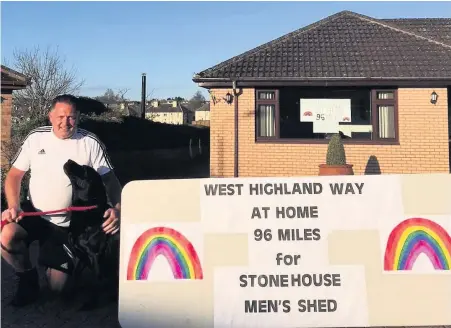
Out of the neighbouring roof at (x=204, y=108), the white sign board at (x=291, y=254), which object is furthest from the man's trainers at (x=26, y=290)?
the neighbouring roof at (x=204, y=108)

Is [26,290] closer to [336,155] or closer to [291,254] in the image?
[291,254]

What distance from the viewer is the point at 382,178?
3.15 metres

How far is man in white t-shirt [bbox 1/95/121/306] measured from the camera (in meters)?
3.83

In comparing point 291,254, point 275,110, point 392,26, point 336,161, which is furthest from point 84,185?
point 392,26

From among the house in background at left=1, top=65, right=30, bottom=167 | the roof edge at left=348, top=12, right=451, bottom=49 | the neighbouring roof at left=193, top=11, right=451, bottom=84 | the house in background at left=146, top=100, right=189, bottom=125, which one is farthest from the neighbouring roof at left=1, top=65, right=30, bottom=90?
the house in background at left=146, top=100, right=189, bottom=125

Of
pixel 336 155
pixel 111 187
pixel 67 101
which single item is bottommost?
pixel 111 187

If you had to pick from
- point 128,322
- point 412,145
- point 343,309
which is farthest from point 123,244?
point 412,145

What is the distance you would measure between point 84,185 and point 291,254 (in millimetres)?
1915

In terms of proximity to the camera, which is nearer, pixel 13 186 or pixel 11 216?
pixel 11 216

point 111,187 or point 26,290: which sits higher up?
point 111,187

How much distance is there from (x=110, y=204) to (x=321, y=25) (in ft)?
34.7

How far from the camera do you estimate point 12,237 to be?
368 cm

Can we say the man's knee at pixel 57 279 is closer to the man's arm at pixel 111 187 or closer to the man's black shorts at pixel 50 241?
the man's black shorts at pixel 50 241

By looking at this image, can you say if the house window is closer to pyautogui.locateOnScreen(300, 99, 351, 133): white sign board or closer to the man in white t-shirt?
pyautogui.locateOnScreen(300, 99, 351, 133): white sign board
